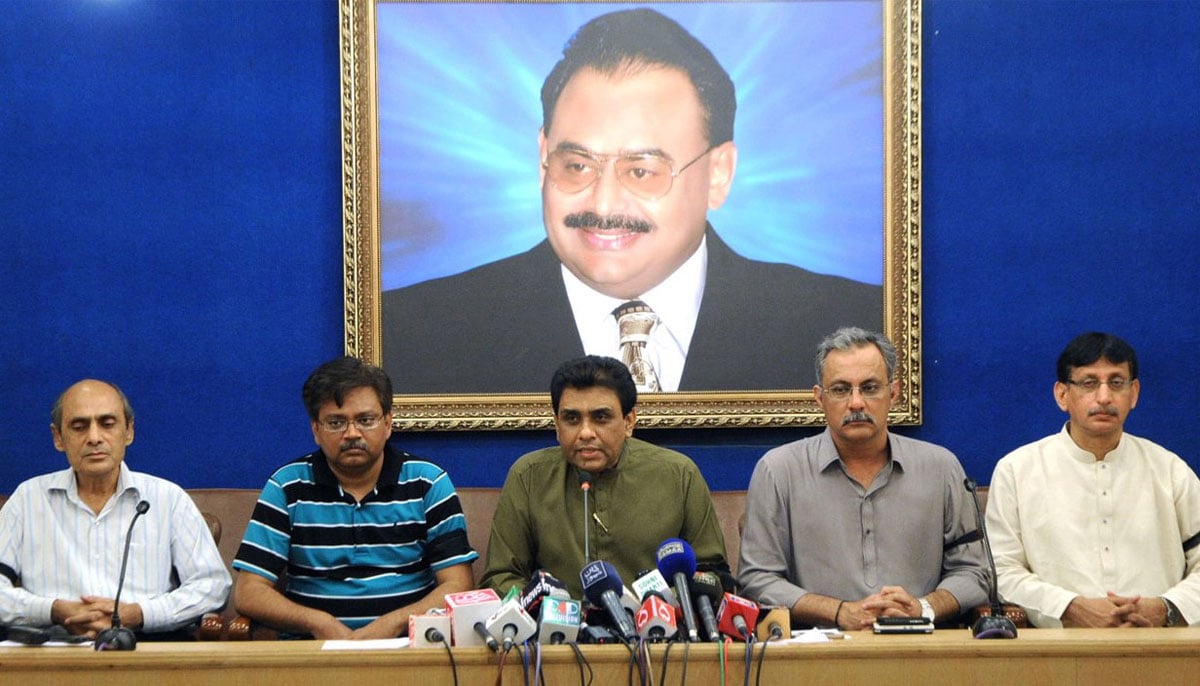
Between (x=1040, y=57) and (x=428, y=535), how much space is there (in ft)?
8.09

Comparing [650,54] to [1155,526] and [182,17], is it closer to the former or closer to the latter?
[182,17]

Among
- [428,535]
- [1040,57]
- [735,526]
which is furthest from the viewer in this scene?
[1040,57]

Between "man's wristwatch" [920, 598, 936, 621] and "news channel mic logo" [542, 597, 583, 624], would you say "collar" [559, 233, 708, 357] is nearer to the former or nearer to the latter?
"man's wristwatch" [920, 598, 936, 621]

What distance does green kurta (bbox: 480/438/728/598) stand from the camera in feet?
11.0

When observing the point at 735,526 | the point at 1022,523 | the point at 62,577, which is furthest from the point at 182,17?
the point at 1022,523

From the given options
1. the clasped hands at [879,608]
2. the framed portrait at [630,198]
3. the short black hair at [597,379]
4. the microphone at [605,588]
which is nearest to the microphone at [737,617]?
the microphone at [605,588]

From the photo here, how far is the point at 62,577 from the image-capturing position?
3467mm

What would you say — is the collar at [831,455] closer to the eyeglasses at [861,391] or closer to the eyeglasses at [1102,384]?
the eyeglasses at [861,391]

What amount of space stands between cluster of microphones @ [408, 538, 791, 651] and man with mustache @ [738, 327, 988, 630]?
77 centimetres

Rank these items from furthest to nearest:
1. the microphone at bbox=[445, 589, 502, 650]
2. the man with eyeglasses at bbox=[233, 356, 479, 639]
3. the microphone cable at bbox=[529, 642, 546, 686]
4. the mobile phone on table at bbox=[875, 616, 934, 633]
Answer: the man with eyeglasses at bbox=[233, 356, 479, 639] < the mobile phone on table at bbox=[875, 616, 934, 633] < the microphone at bbox=[445, 589, 502, 650] < the microphone cable at bbox=[529, 642, 546, 686]

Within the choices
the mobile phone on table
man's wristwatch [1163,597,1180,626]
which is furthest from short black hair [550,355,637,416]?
man's wristwatch [1163,597,1180,626]

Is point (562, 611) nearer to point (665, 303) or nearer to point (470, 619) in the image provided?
point (470, 619)

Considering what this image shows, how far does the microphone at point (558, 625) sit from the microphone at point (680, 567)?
21cm

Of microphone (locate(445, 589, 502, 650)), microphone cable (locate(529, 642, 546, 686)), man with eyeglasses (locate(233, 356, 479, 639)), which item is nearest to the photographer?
microphone cable (locate(529, 642, 546, 686))
